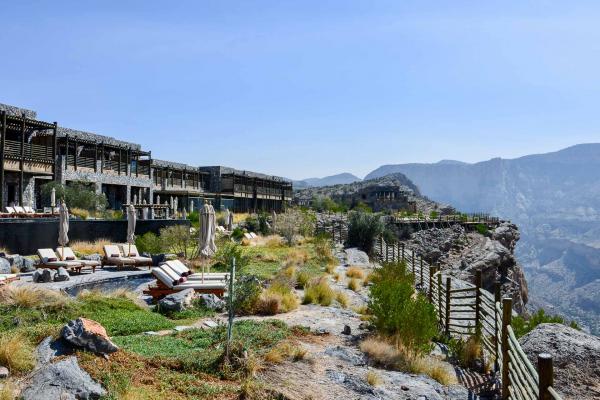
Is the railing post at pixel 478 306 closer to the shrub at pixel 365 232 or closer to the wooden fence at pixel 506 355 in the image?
the wooden fence at pixel 506 355

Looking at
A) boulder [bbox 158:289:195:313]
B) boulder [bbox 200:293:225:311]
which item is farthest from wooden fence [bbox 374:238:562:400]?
boulder [bbox 158:289:195:313]

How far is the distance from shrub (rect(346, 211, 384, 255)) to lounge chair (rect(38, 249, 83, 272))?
1904 centimetres

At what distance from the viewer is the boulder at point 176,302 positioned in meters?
10.7

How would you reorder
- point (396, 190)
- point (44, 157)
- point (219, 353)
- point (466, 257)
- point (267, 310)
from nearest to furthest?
point (219, 353), point (267, 310), point (44, 157), point (466, 257), point (396, 190)

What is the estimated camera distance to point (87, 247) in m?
21.7

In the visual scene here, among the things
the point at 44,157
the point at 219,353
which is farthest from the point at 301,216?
the point at 219,353

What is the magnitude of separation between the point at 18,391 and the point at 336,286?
11.2 meters

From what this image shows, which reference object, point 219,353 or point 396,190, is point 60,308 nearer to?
point 219,353

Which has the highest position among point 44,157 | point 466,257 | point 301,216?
point 44,157

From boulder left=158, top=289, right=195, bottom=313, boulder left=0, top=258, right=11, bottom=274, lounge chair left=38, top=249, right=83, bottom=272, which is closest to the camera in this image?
boulder left=158, top=289, right=195, bottom=313

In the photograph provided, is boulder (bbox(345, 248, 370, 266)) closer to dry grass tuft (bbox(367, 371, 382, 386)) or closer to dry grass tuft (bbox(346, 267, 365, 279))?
dry grass tuft (bbox(346, 267, 365, 279))

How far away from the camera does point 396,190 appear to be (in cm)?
8038

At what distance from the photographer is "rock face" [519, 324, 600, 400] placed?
7359 mm

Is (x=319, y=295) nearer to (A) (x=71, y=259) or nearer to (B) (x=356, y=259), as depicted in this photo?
(A) (x=71, y=259)
